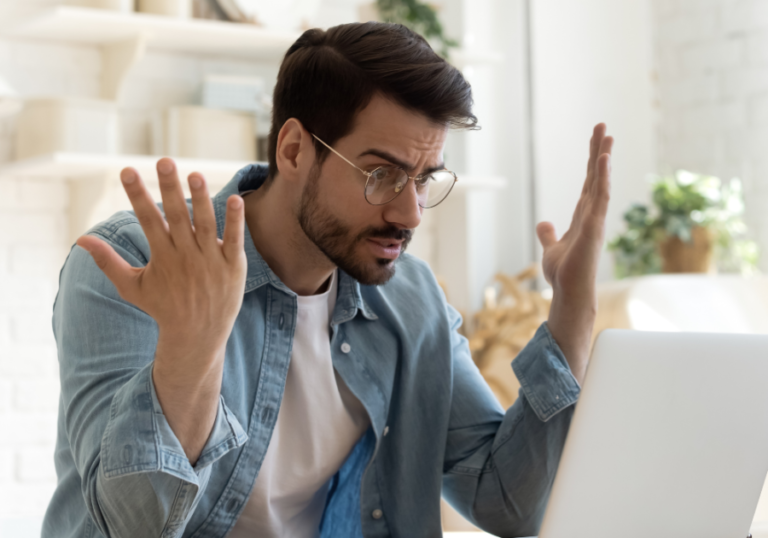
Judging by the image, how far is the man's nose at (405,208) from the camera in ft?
3.46

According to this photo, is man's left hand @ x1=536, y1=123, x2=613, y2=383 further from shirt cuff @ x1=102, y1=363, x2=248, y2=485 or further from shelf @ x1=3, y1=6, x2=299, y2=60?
shelf @ x1=3, y1=6, x2=299, y2=60

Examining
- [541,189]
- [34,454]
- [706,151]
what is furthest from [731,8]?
[34,454]

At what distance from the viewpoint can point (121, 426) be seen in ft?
2.32

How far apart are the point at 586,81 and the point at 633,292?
110cm

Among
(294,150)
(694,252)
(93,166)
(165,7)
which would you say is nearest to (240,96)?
(165,7)

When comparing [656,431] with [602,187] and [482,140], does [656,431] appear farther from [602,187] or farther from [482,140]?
[482,140]

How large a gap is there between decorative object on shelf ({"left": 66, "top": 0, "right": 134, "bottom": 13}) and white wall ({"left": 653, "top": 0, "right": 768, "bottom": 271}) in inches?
69.3

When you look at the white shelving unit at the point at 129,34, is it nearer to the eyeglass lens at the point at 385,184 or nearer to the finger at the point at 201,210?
the eyeglass lens at the point at 385,184

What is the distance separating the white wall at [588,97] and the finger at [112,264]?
6.71ft

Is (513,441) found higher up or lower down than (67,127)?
lower down

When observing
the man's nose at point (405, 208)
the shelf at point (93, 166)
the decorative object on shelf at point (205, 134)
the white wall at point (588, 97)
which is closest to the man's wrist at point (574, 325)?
the man's nose at point (405, 208)

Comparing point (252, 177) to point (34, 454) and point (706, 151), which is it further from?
point (706, 151)

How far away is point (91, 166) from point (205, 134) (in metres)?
0.28

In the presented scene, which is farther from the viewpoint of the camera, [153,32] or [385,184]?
[153,32]
